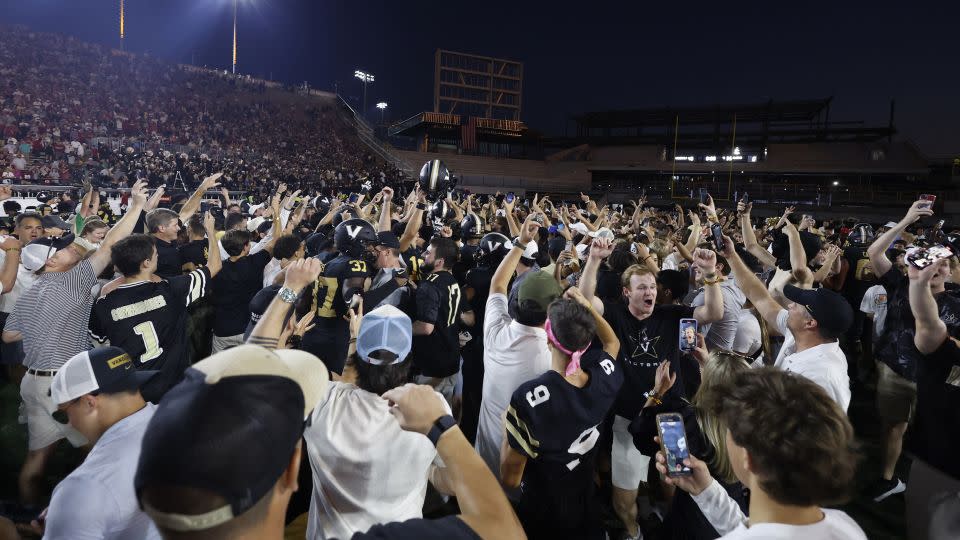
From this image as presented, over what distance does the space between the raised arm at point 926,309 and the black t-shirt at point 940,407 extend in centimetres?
8

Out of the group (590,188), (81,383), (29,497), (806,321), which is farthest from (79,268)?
(590,188)

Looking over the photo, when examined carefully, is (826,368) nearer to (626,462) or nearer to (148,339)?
(626,462)

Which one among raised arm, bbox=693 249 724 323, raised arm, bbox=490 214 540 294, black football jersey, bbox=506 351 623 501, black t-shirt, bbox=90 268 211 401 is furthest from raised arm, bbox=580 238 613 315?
black t-shirt, bbox=90 268 211 401

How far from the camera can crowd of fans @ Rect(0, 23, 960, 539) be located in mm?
1186

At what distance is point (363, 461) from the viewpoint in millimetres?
2014

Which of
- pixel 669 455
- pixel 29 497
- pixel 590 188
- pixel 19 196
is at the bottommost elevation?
pixel 29 497

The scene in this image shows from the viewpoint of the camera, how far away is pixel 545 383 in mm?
2510

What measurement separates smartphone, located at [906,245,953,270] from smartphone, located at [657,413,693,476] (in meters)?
2.01

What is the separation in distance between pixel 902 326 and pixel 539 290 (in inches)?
139

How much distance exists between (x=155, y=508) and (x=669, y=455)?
1.68 meters

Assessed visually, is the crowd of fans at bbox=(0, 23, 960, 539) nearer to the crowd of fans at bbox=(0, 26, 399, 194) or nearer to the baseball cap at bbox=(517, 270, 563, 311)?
the baseball cap at bbox=(517, 270, 563, 311)

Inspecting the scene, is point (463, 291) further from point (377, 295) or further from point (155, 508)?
point (155, 508)

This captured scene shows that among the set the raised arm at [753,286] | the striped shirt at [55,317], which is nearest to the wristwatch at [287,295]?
the striped shirt at [55,317]

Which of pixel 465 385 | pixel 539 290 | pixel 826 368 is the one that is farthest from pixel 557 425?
pixel 465 385
